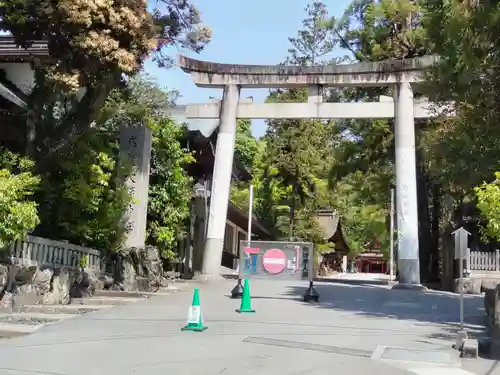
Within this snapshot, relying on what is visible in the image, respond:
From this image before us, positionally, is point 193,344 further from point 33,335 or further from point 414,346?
point 414,346

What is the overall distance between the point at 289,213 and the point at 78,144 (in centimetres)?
2770

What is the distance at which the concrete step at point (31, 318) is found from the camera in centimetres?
1221

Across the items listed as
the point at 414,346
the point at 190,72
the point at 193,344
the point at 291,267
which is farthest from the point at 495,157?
the point at 190,72

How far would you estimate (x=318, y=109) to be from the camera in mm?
26062

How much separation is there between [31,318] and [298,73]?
16.6 m

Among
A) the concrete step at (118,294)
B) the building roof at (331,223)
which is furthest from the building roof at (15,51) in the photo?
the building roof at (331,223)

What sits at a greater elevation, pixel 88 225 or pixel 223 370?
pixel 88 225

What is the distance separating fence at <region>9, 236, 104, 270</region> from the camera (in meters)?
14.7

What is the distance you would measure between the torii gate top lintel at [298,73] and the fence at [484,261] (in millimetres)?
7361

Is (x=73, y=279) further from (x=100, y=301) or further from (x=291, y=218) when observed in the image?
(x=291, y=218)

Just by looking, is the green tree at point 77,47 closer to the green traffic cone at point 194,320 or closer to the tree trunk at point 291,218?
the green traffic cone at point 194,320

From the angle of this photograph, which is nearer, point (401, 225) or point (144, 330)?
point (144, 330)

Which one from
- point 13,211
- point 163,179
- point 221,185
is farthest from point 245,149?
point 13,211

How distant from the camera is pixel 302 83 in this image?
85.5ft
